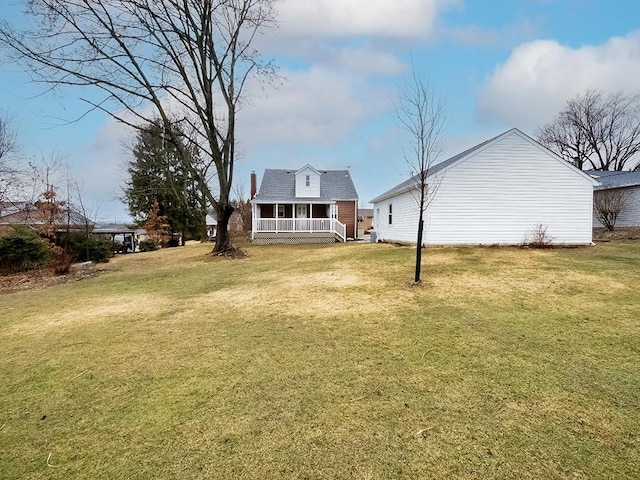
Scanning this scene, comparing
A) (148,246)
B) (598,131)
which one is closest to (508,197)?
(148,246)

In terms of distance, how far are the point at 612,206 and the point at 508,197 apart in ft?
39.5

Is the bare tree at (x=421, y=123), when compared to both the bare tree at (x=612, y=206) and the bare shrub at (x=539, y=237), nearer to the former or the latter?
the bare shrub at (x=539, y=237)

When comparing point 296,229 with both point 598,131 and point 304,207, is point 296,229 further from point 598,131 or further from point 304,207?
point 598,131

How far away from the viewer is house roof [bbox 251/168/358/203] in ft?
84.2

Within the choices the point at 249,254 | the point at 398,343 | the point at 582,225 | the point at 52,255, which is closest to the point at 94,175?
the point at 52,255

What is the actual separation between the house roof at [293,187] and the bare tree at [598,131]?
82.4 feet

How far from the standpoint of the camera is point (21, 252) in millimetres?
13375

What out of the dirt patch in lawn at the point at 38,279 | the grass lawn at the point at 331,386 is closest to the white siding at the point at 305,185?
the dirt patch in lawn at the point at 38,279

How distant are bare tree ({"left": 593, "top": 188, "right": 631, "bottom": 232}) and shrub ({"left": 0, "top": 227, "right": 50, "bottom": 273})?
3064 centimetres

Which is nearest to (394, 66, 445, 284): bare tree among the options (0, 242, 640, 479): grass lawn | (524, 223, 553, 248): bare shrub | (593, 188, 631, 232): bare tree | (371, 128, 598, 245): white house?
(0, 242, 640, 479): grass lawn

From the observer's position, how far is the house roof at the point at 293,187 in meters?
25.7

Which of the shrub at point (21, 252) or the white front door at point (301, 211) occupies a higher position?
the white front door at point (301, 211)

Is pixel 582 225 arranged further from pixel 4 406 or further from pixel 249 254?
pixel 4 406

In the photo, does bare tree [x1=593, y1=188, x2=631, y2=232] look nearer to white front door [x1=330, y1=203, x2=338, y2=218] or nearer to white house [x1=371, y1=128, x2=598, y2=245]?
white house [x1=371, y1=128, x2=598, y2=245]
